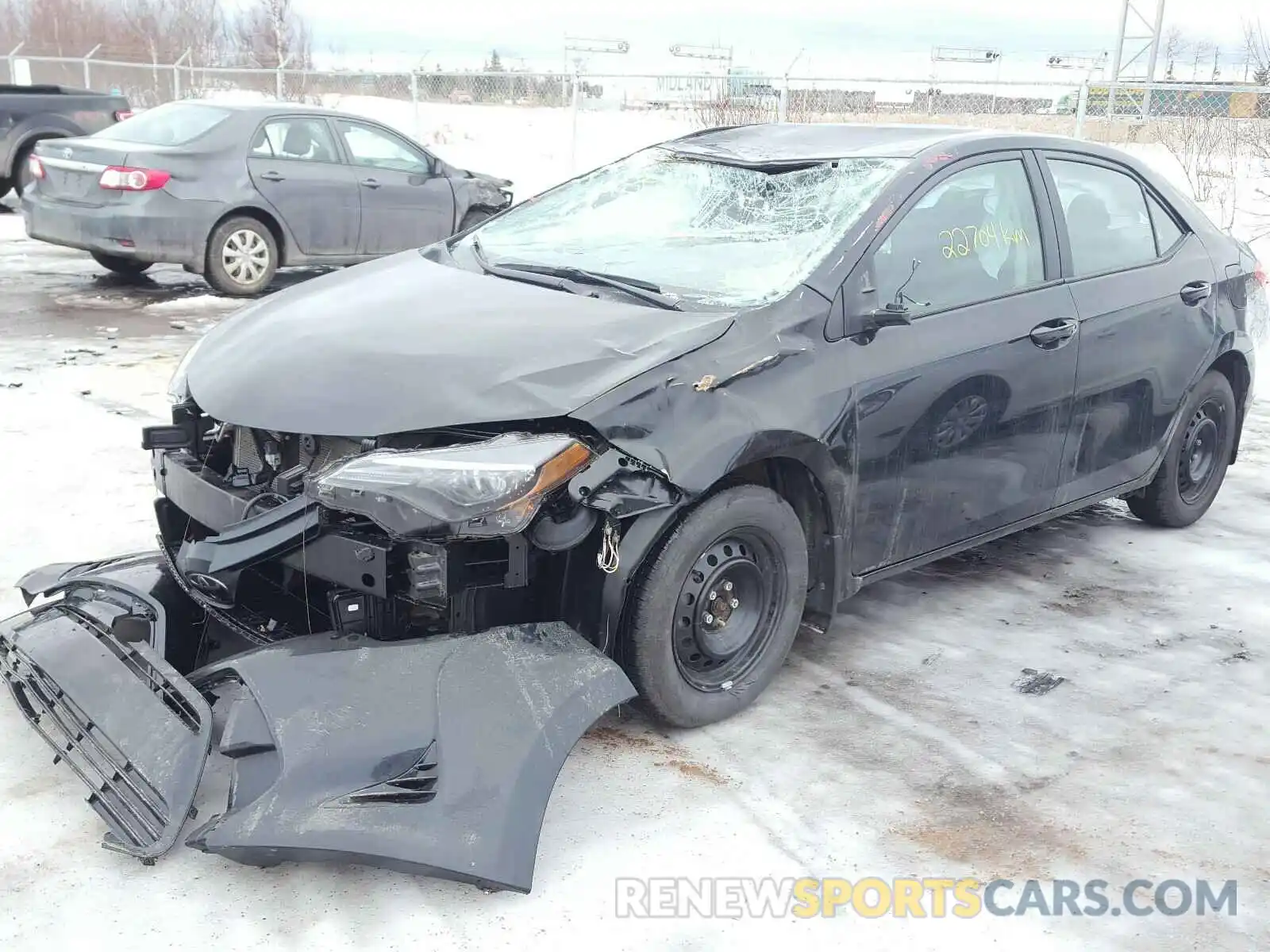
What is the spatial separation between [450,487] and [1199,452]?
4.03 meters

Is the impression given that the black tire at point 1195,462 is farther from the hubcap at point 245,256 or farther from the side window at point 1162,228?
the hubcap at point 245,256

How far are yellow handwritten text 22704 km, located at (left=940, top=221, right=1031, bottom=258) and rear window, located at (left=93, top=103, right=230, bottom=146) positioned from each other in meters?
7.59

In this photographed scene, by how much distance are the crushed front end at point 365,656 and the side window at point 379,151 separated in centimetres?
790

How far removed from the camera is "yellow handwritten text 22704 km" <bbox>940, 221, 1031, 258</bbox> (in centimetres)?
403

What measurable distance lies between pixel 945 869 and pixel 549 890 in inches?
38.0

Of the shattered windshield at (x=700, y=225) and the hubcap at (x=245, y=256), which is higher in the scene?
the shattered windshield at (x=700, y=225)

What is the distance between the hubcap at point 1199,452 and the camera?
5.34 metres

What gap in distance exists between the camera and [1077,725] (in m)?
3.74

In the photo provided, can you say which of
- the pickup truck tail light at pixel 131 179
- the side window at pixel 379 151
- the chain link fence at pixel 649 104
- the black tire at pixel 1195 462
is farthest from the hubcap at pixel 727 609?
the side window at pixel 379 151

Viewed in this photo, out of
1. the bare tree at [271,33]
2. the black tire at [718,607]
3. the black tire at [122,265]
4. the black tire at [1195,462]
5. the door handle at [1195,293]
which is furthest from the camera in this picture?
the bare tree at [271,33]

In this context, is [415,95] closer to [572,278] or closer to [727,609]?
[572,278]

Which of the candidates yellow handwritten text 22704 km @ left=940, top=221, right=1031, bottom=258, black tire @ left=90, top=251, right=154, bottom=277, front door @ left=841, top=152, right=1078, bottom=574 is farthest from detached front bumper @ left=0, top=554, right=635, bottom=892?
black tire @ left=90, top=251, right=154, bottom=277

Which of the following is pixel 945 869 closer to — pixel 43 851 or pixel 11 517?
pixel 43 851

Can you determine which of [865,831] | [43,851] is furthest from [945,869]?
[43,851]
